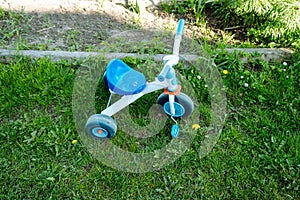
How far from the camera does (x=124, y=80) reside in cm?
212

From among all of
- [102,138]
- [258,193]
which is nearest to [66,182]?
[102,138]

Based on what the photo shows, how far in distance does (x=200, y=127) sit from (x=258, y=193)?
54 centimetres

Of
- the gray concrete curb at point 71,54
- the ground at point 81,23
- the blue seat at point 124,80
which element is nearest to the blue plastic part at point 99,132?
the blue seat at point 124,80

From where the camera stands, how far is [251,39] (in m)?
2.95

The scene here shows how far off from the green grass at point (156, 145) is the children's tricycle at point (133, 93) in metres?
0.15

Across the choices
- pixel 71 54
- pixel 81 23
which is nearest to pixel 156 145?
Answer: pixel 71 54

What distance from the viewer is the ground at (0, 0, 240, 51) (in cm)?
285

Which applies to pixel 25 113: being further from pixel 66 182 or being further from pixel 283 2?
pixel 283 2

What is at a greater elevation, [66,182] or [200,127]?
[200,127]

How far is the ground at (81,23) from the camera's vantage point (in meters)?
2.85

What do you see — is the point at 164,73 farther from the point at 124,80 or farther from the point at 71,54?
the point at 71,54

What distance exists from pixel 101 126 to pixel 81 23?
123cm

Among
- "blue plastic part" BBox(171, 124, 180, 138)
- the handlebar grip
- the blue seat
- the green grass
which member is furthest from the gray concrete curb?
the handlebar grip

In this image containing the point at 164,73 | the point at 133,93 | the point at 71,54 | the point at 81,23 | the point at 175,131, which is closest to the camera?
the point at 164,73
